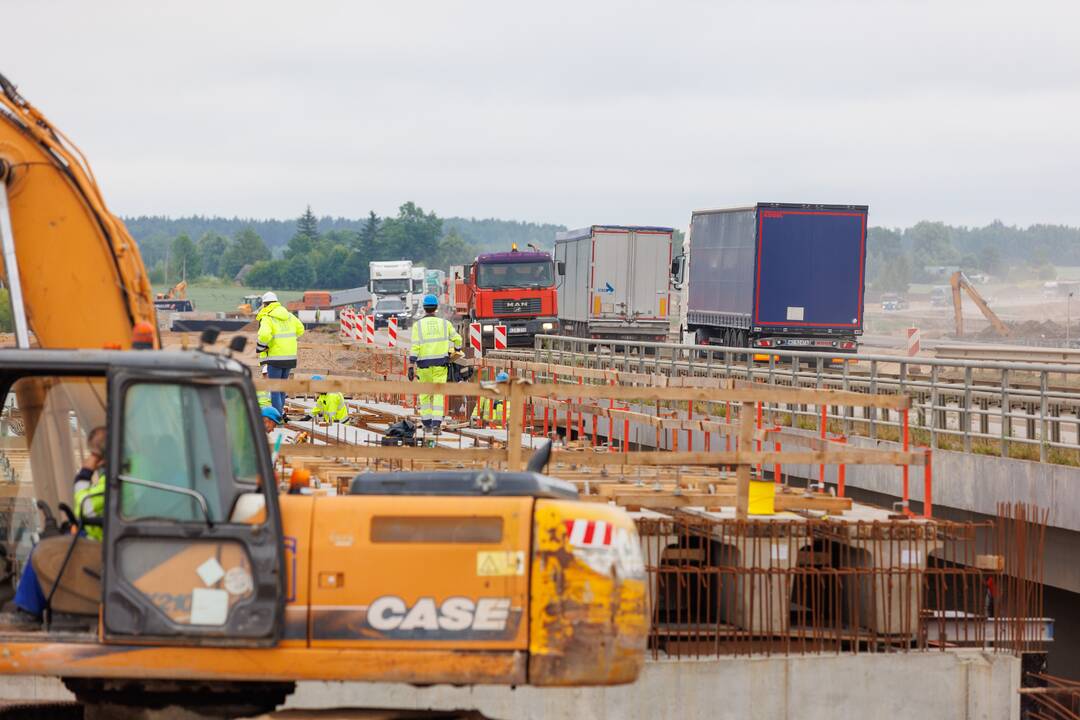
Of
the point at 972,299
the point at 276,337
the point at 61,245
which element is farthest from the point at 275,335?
the point at 972,299

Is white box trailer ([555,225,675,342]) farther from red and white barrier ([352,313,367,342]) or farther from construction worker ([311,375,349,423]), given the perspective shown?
construction worker ([311,375,349,423])

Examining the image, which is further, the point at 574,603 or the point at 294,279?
the point at 294,279

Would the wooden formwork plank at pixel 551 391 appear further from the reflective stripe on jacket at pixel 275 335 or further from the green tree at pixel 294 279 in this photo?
the green tree at pixel 294 279

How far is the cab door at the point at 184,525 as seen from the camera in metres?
7.23

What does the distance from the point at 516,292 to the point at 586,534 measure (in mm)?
38772

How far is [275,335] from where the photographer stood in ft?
66.3

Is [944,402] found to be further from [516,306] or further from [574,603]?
[516,306]

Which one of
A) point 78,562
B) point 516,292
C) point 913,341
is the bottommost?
point 78,562

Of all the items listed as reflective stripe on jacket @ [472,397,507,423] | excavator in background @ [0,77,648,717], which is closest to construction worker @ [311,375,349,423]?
reflective stripe on jacket @ [472,397,507,423]

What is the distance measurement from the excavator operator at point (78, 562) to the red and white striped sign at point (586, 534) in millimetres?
2219

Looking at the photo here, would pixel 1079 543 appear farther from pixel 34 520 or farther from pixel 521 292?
pixel 521 292

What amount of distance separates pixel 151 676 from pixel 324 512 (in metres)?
1.10

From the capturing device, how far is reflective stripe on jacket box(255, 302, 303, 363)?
2011 cm

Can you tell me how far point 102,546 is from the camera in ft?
24.0
